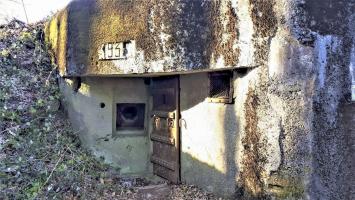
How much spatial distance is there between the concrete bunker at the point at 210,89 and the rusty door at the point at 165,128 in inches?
0.6

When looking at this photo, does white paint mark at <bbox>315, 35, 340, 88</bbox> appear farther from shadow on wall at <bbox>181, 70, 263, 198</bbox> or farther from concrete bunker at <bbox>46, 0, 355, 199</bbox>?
shadow on wall at <bbox>181, 70, 263, 198</bbox>

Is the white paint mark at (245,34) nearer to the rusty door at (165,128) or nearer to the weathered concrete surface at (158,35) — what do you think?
the weathered concrete surface at (158,35)

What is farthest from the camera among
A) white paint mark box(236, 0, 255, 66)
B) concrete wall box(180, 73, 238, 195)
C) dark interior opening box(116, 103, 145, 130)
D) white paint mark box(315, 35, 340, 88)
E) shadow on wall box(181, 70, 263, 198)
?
dark interior opening box(116, 103, 145, 130)

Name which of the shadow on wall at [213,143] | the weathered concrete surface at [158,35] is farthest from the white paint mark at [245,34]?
the shadow on wall at [213,143]

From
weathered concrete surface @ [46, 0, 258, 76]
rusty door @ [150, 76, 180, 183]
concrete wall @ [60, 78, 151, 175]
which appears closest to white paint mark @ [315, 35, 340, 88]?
weathered concrete surface @ [46, 0, 258, 76]

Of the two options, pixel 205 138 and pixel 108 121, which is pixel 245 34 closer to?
pixel 205 138

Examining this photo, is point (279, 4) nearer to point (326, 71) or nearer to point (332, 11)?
point (332, 11)

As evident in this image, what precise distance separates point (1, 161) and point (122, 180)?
1.68 meters

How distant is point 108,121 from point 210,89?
2.11 m

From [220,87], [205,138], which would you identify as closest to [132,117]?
[205,138]

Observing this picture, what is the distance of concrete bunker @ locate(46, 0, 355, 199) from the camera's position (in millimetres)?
3393

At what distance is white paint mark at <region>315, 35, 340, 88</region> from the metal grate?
1038mm

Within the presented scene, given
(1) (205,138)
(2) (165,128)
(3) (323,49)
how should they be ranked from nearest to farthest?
1. (3) (323,49)
2. (1) (205,138)
3. (2) (165,128)

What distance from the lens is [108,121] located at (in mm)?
5969
